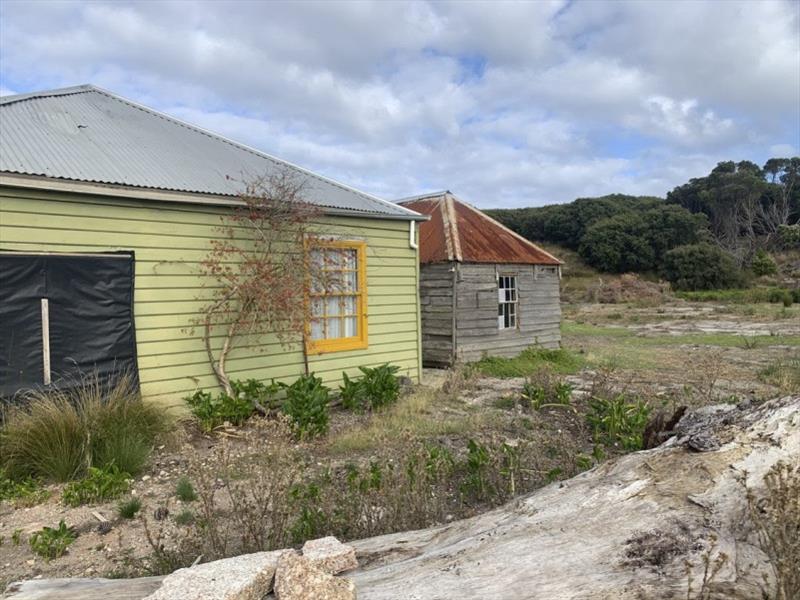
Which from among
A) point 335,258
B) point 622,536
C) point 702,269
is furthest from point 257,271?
point 702,269

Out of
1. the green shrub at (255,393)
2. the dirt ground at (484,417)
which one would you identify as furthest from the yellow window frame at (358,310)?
→ the green shrub at (255,393)

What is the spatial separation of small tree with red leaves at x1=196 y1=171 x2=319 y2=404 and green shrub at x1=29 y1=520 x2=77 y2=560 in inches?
130

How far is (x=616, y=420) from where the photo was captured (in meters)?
6.38

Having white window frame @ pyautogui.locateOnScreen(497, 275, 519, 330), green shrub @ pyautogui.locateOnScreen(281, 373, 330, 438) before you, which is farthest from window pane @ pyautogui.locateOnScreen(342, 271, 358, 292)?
white window frame @ pyautogui.locateOnScreen(497, 275, 519, 330)

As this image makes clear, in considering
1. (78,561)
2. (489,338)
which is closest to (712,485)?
(78,561)

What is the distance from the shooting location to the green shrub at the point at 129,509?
4.39 meters

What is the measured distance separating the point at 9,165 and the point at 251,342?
345cm

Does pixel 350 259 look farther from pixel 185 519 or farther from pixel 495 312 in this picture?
pixel 185 519

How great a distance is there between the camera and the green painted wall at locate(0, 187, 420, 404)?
6188 mm

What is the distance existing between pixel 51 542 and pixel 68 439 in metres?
1.50

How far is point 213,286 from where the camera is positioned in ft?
24.6

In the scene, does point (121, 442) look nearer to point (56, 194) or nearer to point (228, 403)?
point (228, 403)

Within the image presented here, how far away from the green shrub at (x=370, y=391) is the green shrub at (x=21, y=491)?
4.00 metres

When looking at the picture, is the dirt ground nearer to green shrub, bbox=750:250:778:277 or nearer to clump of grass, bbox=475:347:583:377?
clump of grass, bbox=475:347:583:377
